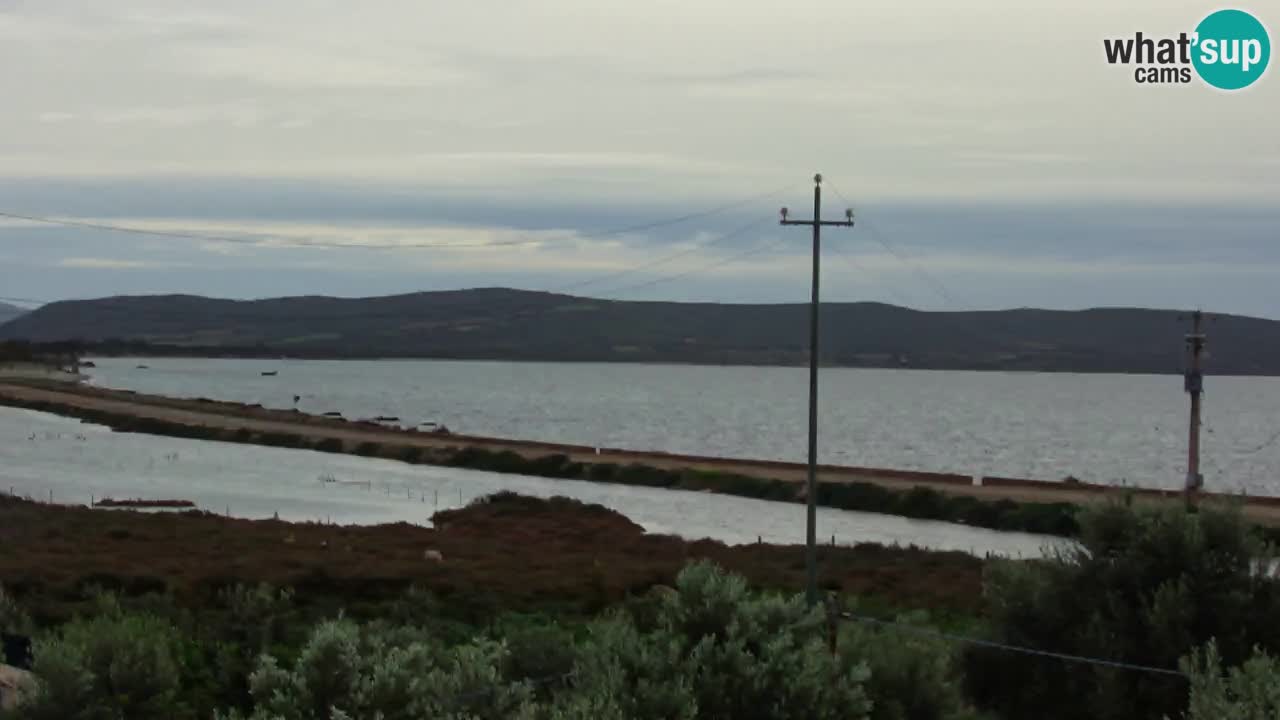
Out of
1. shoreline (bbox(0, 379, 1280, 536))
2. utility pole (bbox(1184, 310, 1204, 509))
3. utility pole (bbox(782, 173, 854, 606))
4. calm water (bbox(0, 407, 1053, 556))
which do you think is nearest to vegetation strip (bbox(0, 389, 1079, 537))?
shoreline (bbox(0, 379, 1280, 536))

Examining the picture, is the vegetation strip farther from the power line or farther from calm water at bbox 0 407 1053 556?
the power line

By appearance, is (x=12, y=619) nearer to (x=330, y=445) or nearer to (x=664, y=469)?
(x=664, y=469)

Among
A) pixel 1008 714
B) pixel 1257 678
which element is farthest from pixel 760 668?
pixel 1008 714

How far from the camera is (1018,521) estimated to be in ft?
232

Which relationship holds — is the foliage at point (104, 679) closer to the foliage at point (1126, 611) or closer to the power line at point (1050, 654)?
the power line at point (1050, 654)

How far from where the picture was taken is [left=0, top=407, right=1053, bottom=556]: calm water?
67875 millimetres

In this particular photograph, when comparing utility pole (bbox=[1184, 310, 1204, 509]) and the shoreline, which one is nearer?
utility pole (bbox=[1184, 310, 1204, 509])

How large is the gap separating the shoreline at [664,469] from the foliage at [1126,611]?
28147 millimetres

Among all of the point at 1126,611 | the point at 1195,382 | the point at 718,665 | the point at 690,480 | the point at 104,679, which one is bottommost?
the point at 690,480

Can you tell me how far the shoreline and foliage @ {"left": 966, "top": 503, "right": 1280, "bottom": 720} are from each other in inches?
1108

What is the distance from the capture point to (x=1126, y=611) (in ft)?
72.0

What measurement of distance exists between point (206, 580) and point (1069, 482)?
63.3m

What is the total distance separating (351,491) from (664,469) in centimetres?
2185

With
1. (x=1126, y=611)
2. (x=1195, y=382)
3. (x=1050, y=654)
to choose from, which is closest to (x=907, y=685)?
(x=1050, y=654)
